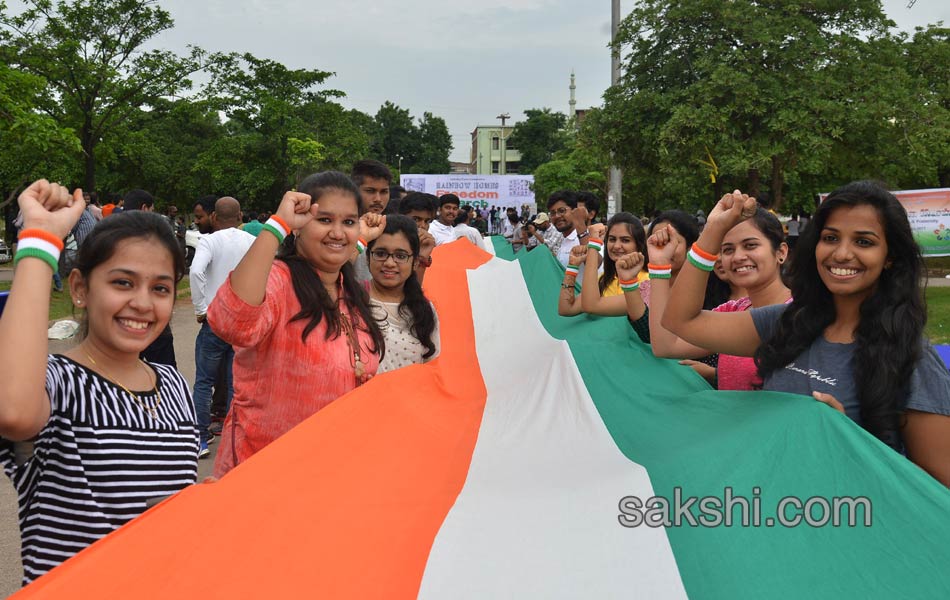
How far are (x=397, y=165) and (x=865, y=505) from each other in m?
98.1

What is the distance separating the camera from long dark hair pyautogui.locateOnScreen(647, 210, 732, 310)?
508cm

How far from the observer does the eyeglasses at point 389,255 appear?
4.68m

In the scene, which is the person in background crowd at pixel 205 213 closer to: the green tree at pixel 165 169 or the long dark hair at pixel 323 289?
the long dark hair at pixel 323 289

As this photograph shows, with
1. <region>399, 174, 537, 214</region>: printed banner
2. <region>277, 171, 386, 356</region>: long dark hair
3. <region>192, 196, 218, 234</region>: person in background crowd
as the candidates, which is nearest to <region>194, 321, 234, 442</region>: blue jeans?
<region>192, 196, 218, 234</region>: person in background crowd

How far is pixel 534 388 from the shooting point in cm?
499

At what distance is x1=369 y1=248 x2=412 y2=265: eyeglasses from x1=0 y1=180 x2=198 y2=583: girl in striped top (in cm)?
219

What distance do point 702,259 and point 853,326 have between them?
1.86 feet

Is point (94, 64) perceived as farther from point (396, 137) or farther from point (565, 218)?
point (396, 137)

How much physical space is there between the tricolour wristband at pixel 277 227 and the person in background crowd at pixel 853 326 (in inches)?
57.6

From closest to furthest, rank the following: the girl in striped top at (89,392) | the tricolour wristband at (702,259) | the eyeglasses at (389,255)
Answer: the girl in striped top at (89,392), the tricolour wristband at (702,259), the eyeglasses at (389,255)

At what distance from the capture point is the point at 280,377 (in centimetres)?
300

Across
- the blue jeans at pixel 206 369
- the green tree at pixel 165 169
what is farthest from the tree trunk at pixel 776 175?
the green tree at pixel 165 169

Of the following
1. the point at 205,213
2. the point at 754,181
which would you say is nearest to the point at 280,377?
the point at 205,213

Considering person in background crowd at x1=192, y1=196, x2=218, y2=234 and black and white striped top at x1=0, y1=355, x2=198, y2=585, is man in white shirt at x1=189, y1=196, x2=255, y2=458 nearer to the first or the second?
person in background crowd at x1=192, y1=196, x2=218, y2=234
